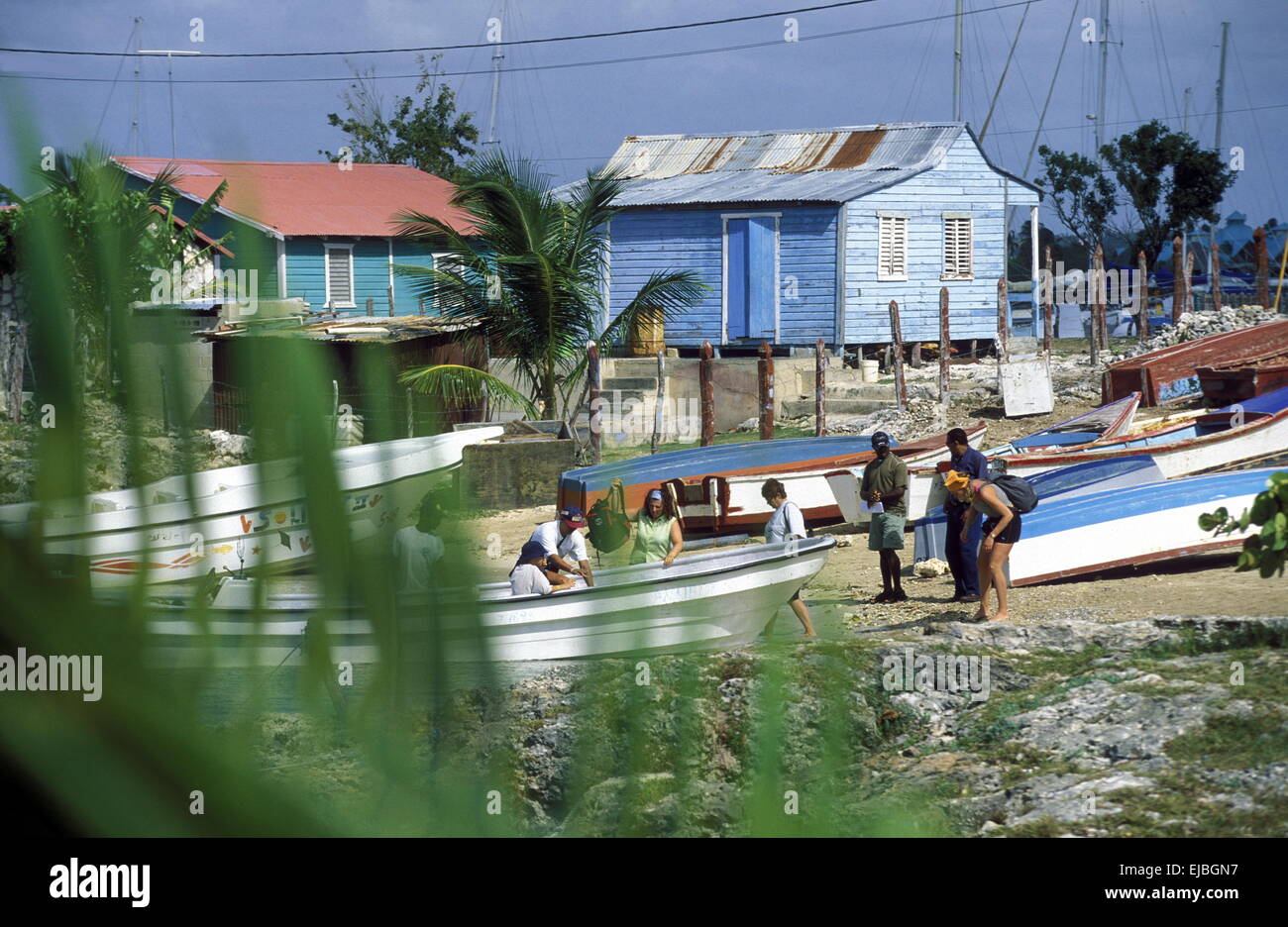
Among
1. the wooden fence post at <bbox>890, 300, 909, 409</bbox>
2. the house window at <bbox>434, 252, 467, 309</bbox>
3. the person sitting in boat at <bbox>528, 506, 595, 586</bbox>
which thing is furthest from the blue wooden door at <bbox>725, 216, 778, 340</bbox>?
the person sitting in boat at <bbox>528, 506, 595, 586</bbox>

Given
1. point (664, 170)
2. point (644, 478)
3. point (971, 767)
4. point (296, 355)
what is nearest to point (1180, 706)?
point (971, 767)

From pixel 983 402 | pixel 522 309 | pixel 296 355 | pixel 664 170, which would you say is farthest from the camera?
pixel 664 170

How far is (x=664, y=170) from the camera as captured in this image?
33.4 metres

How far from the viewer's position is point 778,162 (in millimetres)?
32188

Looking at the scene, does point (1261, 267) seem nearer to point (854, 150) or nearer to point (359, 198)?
point (854, 150)

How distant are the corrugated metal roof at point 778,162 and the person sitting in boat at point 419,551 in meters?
28.2

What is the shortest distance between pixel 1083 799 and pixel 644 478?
13269 millimetres

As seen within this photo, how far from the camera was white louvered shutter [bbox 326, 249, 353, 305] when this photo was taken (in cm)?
3384

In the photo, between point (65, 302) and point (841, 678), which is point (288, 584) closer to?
point (65, 302)

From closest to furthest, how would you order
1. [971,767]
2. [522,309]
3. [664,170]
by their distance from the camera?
[971,767] → [522,309] → [664,170]

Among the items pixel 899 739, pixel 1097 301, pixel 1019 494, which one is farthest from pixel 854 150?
pixel 899 739

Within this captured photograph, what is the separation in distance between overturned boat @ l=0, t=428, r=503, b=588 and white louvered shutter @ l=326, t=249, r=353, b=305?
34.0 m

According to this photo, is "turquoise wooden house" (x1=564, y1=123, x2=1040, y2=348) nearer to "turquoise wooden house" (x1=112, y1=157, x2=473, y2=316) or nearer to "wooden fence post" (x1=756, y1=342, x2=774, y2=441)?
"turquoise wooden house" (x1=112, y1=157, x2=473, y2=316)
